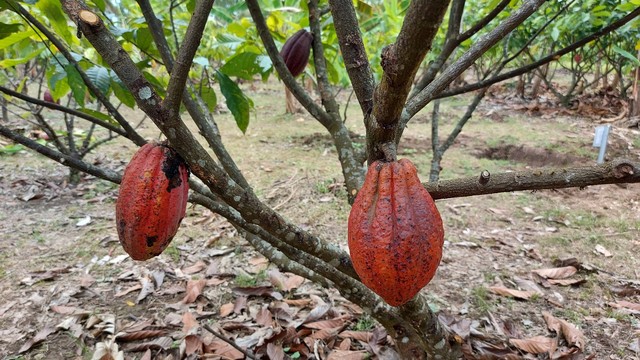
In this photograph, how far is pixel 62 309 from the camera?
184 centimetres

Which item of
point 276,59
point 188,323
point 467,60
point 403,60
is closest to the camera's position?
point 403,60

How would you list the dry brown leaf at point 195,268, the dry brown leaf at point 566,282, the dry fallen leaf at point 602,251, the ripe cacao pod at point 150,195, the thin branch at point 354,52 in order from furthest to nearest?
the dry fallen leaf at point 602,251
the dry brown leaf at point 195,268
the dry brown leaf at point 566,282
the thin branch at point 354,52
the ripe cacao pod at point 150,195

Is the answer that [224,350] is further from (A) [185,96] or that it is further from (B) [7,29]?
(B) [7,29]

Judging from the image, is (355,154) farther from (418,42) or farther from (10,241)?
(10,241)

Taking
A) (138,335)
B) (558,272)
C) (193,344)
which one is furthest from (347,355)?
(558,272)

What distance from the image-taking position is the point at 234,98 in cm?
122

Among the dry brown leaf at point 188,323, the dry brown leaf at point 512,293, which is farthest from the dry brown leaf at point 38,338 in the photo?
the dry brown leaf at point 512,293

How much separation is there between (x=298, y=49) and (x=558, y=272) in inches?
64.5

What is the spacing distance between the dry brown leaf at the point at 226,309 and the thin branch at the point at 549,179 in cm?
143

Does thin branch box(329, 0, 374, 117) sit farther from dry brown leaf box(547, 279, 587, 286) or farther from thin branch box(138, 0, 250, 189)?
dry brown leaf box(547, 279, 587, 286)

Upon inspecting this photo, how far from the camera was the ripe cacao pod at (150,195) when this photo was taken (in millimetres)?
673

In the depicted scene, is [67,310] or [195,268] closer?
[67,310]

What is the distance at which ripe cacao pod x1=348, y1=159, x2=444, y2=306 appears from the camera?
583mm

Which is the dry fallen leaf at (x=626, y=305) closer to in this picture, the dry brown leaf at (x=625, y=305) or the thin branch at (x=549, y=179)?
the dry brown leaf at (x=625, y=305)
